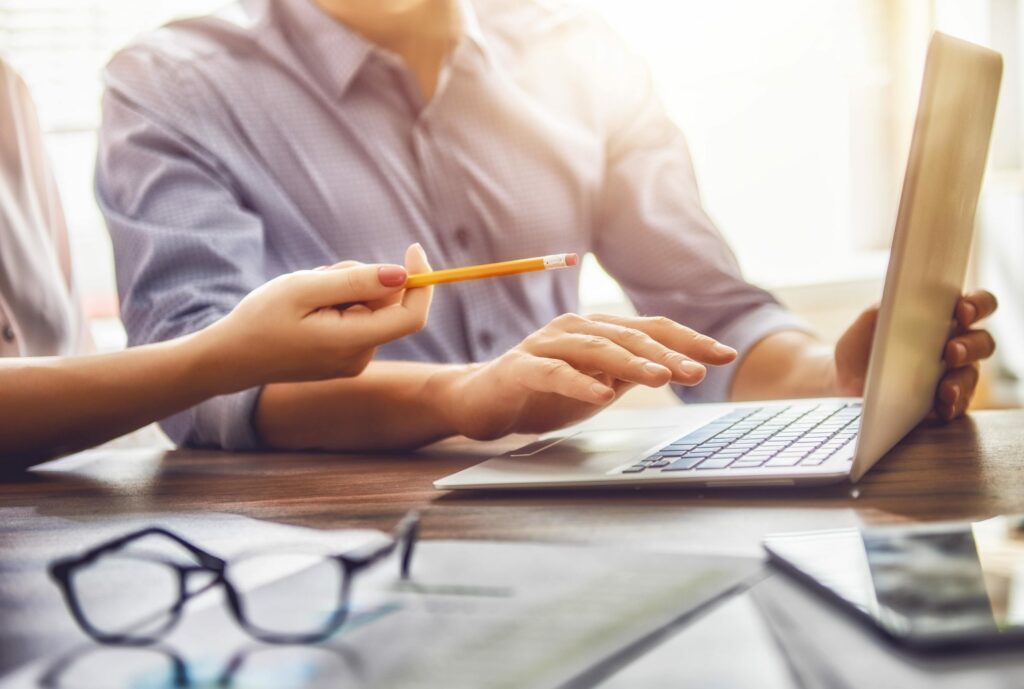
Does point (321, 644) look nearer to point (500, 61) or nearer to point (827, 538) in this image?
point (827, 538)

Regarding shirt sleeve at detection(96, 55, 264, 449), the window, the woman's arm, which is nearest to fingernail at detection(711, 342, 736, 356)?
the woman's arm

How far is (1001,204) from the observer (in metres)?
2.50

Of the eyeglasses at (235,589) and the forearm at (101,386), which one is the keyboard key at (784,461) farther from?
the forearm at (101,386)

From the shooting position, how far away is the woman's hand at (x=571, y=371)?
671mm

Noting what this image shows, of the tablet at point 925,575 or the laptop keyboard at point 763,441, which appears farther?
the laptop keyboard at point 763,441

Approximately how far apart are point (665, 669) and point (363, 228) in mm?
1007

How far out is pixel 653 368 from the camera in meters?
0.65

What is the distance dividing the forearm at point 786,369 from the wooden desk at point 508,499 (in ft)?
0.65

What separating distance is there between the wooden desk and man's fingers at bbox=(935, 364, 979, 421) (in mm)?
14

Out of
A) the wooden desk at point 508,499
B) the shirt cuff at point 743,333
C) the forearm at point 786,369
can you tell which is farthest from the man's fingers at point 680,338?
the shirt cuff at point 743,333

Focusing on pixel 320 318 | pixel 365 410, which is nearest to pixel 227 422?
pixel 365 410

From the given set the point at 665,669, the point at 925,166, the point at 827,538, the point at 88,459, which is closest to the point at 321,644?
the point at 665,669

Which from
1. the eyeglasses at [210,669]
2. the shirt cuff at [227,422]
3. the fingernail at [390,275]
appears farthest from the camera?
the shirt cuff at [227,422]

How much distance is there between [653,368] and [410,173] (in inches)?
27.9
